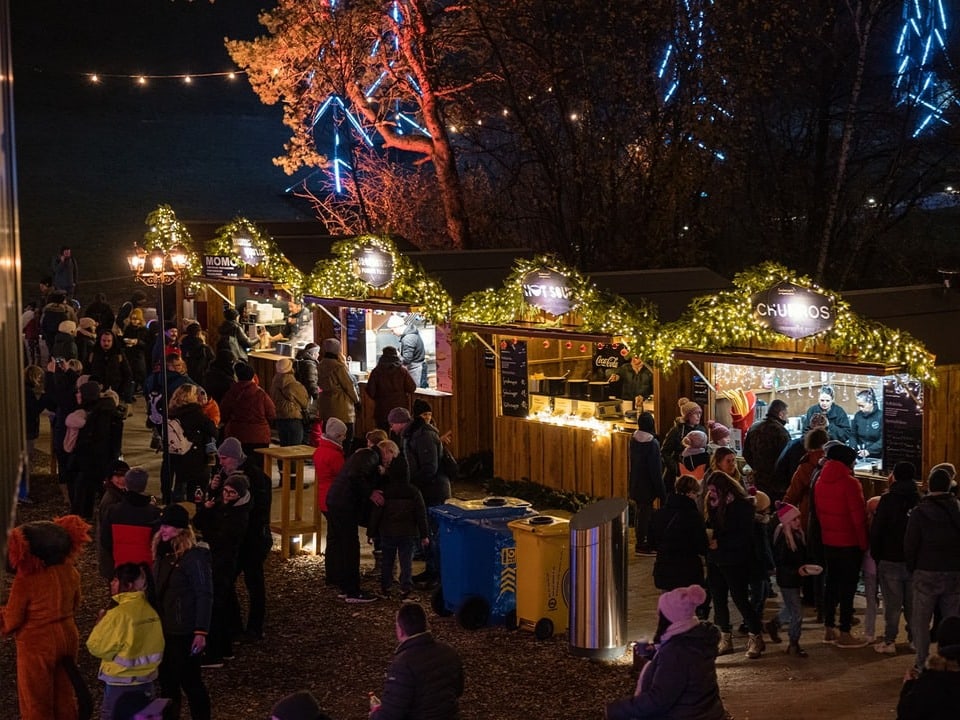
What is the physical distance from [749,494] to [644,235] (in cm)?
1735

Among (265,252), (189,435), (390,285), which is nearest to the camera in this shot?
(189,435)

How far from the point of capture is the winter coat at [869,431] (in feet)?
40.2

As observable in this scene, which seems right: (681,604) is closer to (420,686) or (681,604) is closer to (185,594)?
(420,686)

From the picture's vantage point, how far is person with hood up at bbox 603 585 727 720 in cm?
606

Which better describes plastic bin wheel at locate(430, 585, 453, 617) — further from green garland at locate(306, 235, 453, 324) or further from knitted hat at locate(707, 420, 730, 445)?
green garland at locate(306, 235, 453, 324)

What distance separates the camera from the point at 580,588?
9500 millimetres

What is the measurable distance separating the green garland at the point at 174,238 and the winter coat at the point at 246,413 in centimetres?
809

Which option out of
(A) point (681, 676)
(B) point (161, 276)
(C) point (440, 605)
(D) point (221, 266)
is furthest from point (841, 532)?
(D) point (221, 266)

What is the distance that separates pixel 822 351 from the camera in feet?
39.2

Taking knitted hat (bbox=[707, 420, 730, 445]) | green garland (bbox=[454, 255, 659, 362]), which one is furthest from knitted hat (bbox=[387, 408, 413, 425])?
knitted hat (bbox=[707, 420, 730, 445])

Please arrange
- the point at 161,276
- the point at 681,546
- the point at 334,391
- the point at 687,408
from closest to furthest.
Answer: the point at 681,546 → the point at 687,408 → the point at 161,276 → the point at 334,391

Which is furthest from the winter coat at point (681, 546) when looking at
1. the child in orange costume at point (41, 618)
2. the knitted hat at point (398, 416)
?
the child in orange costume at point (41, 618)

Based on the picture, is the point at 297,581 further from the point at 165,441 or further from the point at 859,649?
the point at 859,649

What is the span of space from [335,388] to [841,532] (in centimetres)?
809
